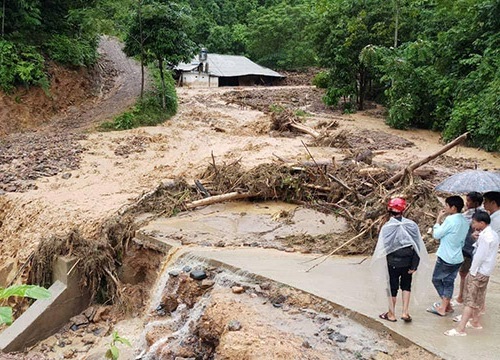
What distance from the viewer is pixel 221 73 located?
43500mm

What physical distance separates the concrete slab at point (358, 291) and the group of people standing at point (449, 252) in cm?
15

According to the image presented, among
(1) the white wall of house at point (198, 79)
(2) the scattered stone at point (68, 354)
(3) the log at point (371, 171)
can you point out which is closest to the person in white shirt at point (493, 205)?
(3) the log at point (371, 171)

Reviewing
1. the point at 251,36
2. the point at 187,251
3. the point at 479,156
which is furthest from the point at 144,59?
the point at 251,36

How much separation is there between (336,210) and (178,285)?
4.22 m

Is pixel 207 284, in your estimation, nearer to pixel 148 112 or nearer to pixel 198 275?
pixel 198 275

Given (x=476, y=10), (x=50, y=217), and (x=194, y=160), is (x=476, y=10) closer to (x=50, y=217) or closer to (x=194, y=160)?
(x=194, y=160)

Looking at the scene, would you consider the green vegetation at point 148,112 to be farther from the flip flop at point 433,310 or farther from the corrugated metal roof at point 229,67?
the corrugated metal roof at point 229,67

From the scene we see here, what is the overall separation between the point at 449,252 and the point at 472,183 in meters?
0.95

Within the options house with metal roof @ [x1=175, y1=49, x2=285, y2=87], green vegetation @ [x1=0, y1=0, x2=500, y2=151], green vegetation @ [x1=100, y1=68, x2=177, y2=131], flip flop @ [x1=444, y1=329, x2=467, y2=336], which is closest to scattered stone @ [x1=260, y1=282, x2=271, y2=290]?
flip flop @ [x1=444, y1=329, x2=467, y2=336]

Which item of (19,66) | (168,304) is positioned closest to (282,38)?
(19,66)

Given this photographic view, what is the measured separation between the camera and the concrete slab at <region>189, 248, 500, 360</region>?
492 centimetres

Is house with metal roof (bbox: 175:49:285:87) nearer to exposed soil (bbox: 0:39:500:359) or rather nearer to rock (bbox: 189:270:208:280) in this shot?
exposed soil (bbox: 0:39:500:359)

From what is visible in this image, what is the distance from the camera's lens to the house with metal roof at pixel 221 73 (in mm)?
43750

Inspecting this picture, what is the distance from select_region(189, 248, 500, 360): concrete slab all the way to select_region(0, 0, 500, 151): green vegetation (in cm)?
1268
